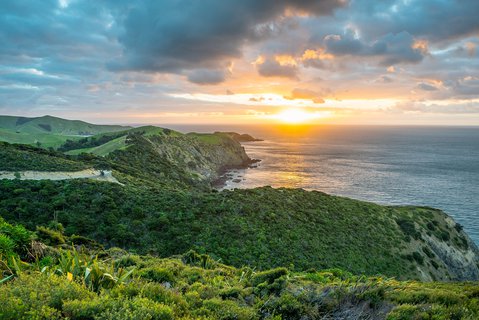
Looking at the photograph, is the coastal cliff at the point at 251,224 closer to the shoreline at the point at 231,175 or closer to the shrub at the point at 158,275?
the shrub at the point at 158,275

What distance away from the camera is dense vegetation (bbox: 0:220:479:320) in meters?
6.60

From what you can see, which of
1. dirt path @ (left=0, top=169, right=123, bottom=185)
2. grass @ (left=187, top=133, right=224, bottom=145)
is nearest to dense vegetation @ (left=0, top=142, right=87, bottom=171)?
dirt path @ (left=0, top=169, right=123, bottom=185)

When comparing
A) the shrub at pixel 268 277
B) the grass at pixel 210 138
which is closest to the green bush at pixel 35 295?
the shrub at pixel 268 277

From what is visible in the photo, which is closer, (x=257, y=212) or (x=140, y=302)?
(x=140, y=302)

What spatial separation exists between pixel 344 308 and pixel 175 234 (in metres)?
20.2

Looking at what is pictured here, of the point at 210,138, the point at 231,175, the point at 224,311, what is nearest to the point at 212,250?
the point at 224,311

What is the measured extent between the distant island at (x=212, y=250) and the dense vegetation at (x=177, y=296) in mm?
43

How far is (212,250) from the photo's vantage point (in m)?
25.5

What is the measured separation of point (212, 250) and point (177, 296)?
17.2 meters

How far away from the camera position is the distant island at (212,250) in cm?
869

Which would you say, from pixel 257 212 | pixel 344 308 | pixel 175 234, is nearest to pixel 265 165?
pixel 257 212

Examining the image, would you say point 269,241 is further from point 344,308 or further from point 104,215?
point 344,308

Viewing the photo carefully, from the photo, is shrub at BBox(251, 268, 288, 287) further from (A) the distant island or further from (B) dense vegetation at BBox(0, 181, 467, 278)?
(B) dense vegetation at BBox(0, 181, 467, 278)

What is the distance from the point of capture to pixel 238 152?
145 meters
